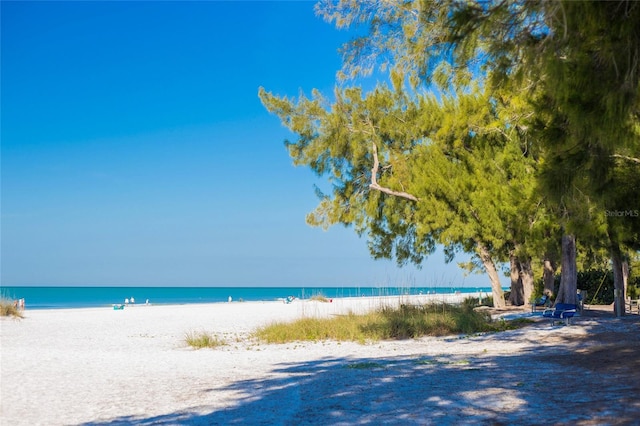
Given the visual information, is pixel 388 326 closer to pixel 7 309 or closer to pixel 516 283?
pixel 516 283

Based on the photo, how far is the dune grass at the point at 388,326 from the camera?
13289 mm

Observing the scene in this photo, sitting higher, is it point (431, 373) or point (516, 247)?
point (516, 247)

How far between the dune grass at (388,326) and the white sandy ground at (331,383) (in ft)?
2.53

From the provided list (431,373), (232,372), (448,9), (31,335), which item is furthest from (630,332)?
(31,335)

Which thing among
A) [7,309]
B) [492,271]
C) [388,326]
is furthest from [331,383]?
[7,309]

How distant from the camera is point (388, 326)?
13430 millimetres

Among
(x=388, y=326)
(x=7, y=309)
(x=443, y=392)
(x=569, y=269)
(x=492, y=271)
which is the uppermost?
(x=492, y=271)

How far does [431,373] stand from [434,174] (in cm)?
1060

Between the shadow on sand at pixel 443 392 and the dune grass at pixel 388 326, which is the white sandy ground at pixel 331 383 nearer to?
the shadow on sand at pixel 443 392

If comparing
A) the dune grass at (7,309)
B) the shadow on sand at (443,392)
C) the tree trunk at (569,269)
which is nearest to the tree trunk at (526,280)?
the tree trunk at (569,269)

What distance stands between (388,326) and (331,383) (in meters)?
6.11

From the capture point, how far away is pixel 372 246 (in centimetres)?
2203

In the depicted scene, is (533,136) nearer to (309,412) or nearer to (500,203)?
(309,412)

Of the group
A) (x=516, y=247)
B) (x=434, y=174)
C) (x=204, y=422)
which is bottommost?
(x=204, y=422)
